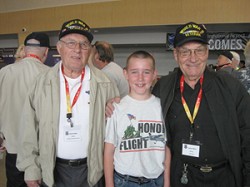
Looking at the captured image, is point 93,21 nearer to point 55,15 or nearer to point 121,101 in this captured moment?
point 55,15

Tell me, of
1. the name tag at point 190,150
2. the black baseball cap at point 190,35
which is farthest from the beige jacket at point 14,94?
the name tag at point 190,150

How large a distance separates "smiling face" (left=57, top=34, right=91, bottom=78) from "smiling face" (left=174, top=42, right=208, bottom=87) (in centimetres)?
65

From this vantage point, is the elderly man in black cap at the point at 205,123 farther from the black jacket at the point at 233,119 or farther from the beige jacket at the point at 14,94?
the beige jacket at the point at 14,94

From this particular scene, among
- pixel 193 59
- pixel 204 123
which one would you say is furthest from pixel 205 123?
pixel 193 59

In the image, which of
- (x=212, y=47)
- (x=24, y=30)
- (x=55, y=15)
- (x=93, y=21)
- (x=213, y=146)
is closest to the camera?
(x=213, y=146)

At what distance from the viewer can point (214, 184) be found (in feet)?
5.26

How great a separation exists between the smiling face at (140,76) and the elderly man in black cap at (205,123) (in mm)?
155

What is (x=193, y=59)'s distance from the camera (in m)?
1.59

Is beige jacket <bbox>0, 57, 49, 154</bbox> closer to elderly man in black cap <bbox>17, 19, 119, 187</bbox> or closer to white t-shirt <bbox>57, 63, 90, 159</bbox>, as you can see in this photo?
elderly man in black cap <bbox>17, 19, 119, 187</bbox>

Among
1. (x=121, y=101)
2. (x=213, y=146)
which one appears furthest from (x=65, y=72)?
(x=213, y=146)

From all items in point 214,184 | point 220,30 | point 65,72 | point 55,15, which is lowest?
point 214,184

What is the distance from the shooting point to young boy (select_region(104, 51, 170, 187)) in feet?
5.21

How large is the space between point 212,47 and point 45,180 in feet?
20.2

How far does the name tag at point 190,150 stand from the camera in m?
1.59
